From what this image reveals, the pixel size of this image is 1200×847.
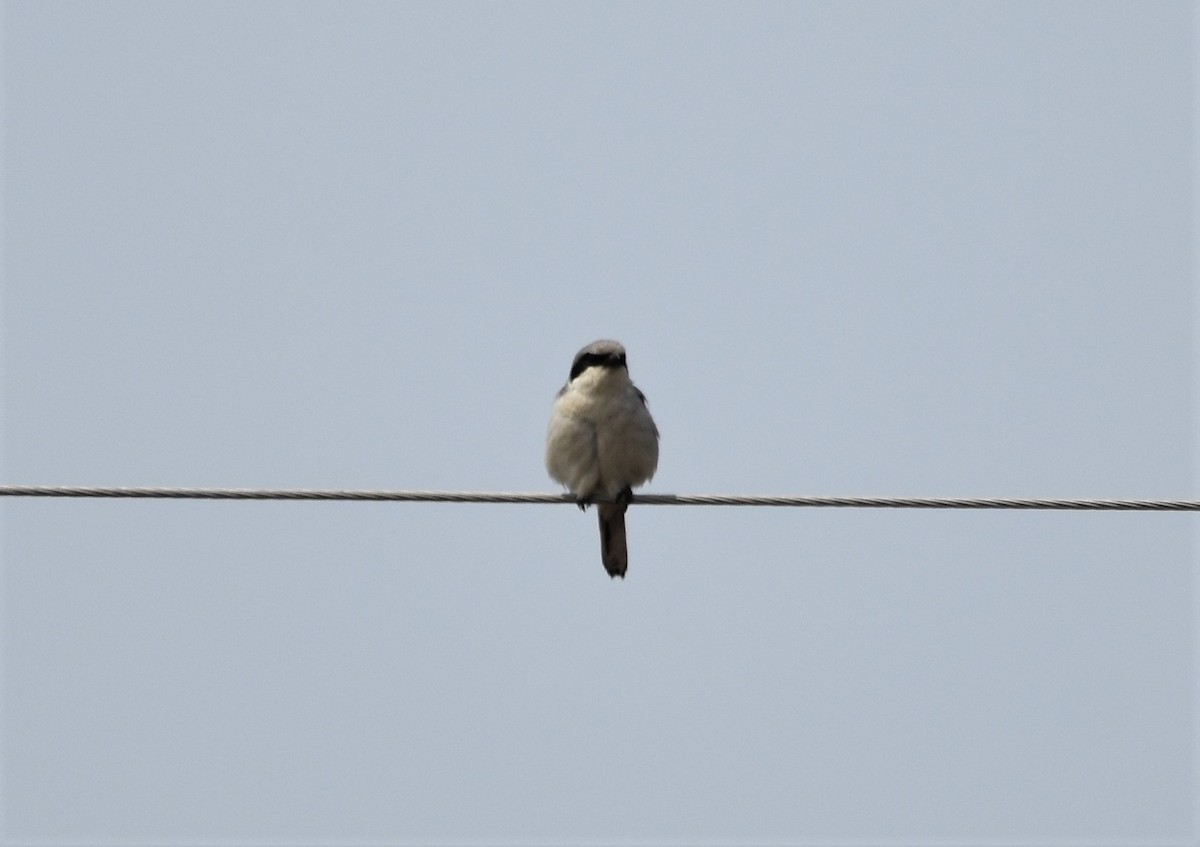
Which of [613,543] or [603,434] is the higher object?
[603,434]

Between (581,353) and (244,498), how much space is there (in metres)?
3.91

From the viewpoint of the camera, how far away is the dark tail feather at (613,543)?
12.2 meters

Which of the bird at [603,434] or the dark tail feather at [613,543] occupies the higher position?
the bird at [603,434]

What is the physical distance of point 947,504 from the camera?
8.53 metres

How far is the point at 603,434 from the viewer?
1165 cm

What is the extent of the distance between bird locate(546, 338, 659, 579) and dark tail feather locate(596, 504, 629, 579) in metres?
0.08

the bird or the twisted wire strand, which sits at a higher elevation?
the bird

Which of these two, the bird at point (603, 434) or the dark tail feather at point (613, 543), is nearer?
the bird at point (603, 434)

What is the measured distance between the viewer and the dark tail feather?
1218cm

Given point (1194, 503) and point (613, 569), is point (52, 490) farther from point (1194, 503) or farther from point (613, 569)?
point (1194, 503)

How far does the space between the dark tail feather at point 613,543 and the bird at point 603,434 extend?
3.3 inches

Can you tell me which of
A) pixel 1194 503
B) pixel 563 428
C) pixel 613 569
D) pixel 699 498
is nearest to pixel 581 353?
pixel 563 428

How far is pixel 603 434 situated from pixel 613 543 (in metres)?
1.01

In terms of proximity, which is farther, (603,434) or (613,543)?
(613,543)
